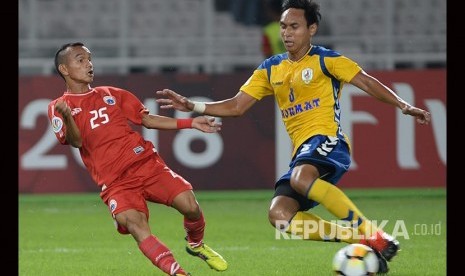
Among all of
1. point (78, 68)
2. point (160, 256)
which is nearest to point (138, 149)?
point (78, 68)

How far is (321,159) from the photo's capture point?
7102 mm


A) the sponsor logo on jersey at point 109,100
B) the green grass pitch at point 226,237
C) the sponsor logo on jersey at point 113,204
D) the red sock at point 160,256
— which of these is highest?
the sponsor logo on jersey at point 109,100

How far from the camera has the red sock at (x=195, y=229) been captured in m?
7.54

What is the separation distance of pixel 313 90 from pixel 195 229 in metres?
1.34

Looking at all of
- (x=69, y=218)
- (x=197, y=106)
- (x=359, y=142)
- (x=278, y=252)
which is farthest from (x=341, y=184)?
(x=197, y=106)

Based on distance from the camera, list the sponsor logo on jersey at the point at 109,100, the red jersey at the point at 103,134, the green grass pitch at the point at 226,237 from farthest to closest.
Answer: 1. the green grass pitch at the point at 226,237
2. the sponsor logo on jersey at the point at 109,100
3. the red jersey at the point at 103,134

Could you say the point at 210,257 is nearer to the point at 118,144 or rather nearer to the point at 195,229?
the point at 195,229

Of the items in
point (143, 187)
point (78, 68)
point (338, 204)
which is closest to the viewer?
point (338, 204)

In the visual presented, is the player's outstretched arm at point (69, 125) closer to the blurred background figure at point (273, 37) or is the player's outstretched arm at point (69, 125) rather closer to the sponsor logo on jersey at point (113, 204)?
the sponsor logo on jersey at point (113, 204)

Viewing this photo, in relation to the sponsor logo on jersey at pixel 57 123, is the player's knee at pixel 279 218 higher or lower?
lower

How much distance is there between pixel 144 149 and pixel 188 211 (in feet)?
1.78

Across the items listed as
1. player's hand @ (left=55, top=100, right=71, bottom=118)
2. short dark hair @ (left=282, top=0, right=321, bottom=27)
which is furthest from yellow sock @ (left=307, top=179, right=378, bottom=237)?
player's hand @ (left=55, top=100, right=71, bottom=118)

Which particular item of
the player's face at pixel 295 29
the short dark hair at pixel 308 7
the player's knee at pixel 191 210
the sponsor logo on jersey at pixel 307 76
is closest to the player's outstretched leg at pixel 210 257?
the player's knee at pixel 191 210

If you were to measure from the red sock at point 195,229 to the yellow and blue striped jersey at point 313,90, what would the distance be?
0.86 metres
